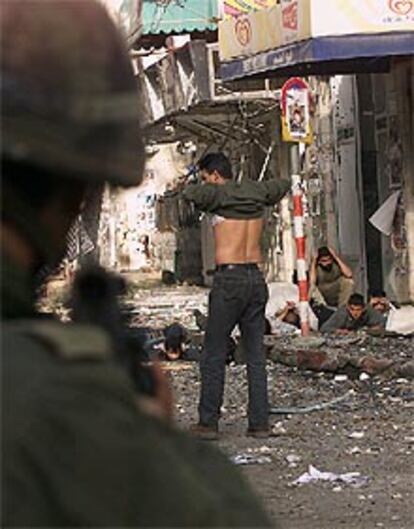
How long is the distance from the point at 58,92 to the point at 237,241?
7.20 metres

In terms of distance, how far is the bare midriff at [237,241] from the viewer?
859 cm

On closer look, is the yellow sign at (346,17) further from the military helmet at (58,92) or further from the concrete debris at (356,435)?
the military helmet at (58,92)

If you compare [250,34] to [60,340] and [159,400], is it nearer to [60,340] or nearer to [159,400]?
[159,400]

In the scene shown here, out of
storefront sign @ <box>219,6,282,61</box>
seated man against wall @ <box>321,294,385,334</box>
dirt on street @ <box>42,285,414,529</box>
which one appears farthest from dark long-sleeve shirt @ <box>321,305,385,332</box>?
storefront sign @ <box>219,6,282,61</box>

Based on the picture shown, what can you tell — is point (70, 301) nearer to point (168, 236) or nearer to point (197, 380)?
point (197, 380)

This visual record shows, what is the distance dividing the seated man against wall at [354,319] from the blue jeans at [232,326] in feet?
17.9

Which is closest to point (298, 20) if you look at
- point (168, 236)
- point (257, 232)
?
point (257, 232)

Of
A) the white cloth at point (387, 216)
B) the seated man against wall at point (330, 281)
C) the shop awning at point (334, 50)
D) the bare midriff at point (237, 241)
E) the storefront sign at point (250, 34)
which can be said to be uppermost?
the storefront sign at point (250, 34)

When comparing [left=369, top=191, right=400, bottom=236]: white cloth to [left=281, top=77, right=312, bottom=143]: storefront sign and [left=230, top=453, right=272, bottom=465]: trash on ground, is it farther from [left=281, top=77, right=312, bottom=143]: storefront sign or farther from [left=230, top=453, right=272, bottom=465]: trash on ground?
[left=230, top=453, right=272, bottom=465]: trash on ground

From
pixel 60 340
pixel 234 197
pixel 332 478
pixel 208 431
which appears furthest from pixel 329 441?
pixel 60 340

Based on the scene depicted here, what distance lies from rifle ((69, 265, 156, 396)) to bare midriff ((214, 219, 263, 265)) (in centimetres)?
688

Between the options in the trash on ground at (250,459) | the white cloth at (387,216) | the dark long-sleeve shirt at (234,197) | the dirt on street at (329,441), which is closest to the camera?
the dirt on street at (329,441)

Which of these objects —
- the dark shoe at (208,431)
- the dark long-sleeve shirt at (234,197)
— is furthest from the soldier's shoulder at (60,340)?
the dark shoe at (208,431)

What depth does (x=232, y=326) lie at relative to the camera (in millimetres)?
8711
